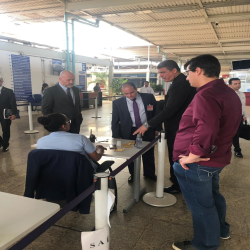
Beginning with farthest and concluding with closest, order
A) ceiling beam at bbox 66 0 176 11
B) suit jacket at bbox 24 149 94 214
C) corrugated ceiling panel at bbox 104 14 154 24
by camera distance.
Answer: corrugated ceiling panel at bbox 104 14 154 24 < ceiling beam at bbox 66 0 176 11 < suit jacket at bbox 24 149 94 214

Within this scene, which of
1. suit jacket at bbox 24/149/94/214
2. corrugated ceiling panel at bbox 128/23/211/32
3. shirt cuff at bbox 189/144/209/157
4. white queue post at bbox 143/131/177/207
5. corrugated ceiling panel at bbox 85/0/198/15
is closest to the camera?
shirt cuff at bbox 189/144/209/157

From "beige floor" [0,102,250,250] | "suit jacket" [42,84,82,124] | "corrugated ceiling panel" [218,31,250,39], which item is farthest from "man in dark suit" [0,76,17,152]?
"corrugated ceiling panel" [218,31,250,39]

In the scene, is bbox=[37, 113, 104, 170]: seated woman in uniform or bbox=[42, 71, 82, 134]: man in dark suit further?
bbox=[42, 71, 82, 134]: man in dark suit

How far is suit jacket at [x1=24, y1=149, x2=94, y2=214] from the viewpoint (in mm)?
1798

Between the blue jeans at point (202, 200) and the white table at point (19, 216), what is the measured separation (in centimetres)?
91

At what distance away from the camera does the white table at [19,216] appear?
3.38 ft

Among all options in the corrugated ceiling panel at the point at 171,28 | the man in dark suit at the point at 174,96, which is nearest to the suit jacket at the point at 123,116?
the man in dark suit at the point at 174,96

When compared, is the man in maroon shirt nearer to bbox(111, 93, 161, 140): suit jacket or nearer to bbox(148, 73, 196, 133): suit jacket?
bbox(148, 73, 196, 133): suit jacket

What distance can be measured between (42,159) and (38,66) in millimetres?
10513

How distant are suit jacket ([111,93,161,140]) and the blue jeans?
59.2 inches

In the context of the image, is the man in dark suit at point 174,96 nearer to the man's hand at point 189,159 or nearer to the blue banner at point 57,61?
the man's hand at point 189,159

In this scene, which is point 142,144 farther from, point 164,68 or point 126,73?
point 126,73

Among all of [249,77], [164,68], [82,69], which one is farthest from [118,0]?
[249,77]

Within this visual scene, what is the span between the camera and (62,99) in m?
3.42
